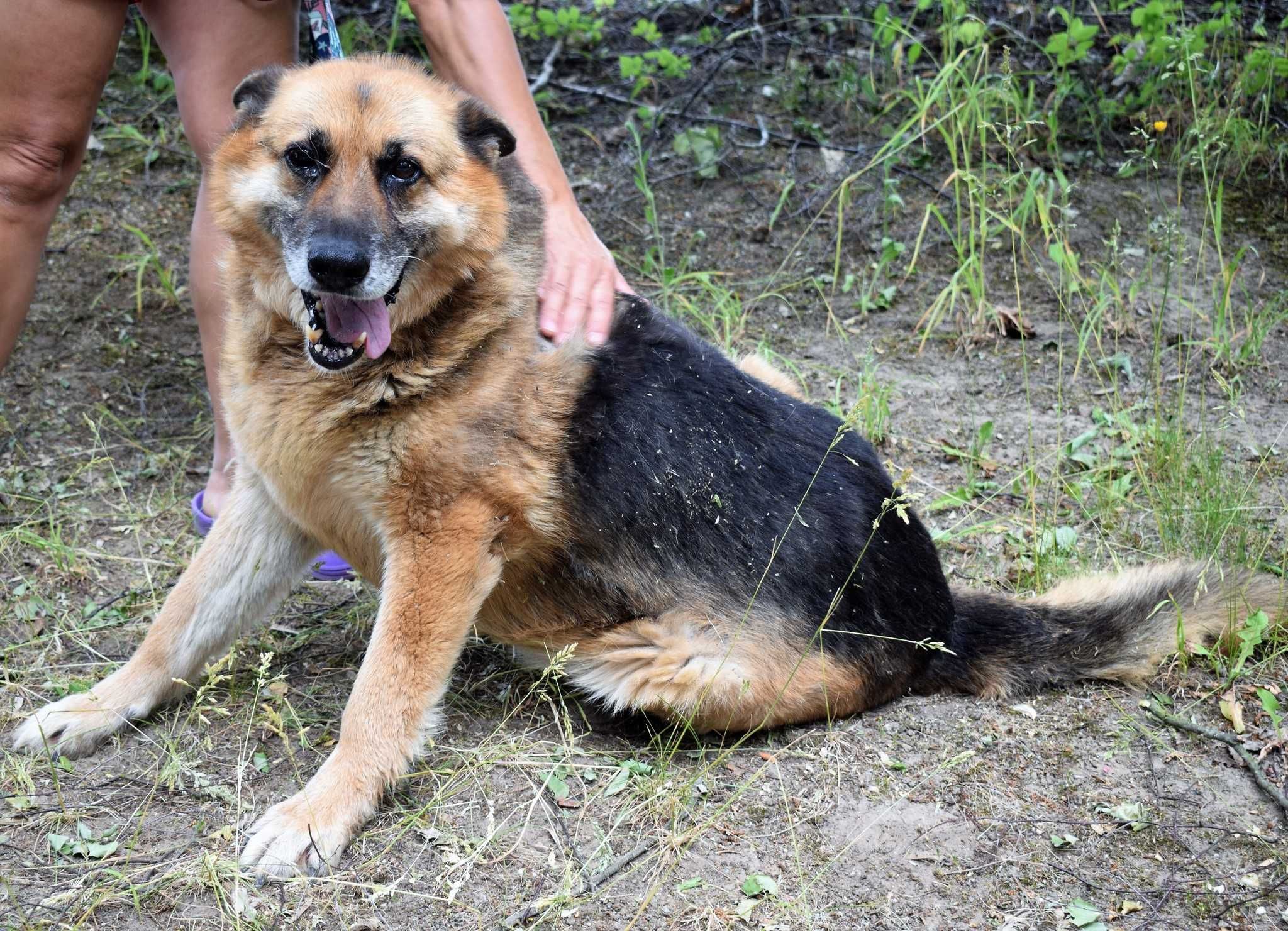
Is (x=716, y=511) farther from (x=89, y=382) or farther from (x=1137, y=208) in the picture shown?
(x=1137, y=208)

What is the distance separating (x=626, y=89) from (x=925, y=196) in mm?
1852

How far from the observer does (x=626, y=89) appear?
20.0ft

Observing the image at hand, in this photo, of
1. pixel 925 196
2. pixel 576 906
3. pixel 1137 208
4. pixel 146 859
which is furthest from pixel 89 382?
pixel 1137 208

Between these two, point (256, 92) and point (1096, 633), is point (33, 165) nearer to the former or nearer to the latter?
point (256, 92)

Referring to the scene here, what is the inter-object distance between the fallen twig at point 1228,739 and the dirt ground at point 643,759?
0.03 metres

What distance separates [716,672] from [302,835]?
3.33 feet

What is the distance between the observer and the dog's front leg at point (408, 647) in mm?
2459

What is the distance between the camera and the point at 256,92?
8.43 ft

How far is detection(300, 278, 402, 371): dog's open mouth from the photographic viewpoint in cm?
249

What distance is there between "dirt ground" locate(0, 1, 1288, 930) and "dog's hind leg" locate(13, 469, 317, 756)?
4.3 inches

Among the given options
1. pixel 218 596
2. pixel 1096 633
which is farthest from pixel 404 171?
pixel 1096 633

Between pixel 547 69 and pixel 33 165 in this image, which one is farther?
pixel 547 69

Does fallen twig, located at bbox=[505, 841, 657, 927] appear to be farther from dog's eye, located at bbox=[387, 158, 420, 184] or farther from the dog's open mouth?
dog's eye, located at bbox=[387, 158, 420, 184]

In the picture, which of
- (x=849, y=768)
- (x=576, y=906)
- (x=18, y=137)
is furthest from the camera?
(x=18, y=137)
